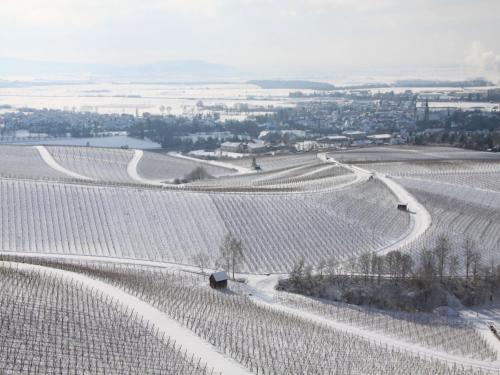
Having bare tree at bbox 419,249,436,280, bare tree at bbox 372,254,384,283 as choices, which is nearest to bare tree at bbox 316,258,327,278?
bare tree at bbox 372,254,384,283

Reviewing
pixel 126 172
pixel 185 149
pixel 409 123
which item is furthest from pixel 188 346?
pixel 409 123

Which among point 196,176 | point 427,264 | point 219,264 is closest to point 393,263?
point 427,264

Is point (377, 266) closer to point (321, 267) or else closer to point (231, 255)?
point (321, 267)

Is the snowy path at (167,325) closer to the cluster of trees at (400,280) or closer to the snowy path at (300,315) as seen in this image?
the snowy path at (300,315)

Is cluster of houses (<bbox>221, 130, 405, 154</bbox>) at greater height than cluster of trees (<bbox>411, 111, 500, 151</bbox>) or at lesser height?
lesser

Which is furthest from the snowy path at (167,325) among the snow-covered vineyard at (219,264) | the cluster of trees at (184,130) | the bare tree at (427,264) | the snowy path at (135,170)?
the cluster of trees at (184,130)

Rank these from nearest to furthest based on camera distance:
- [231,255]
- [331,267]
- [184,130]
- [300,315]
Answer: [300,315]
[331,267]
[231,255]
[184,130]

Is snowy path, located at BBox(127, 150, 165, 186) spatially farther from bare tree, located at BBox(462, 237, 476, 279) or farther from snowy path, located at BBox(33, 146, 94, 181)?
bare tree, located at BBox(462, 237, 476, 279)
